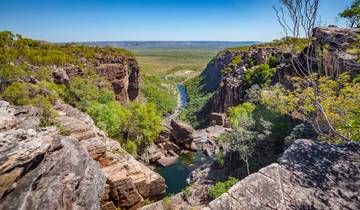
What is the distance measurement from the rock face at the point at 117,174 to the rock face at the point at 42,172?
694 cm

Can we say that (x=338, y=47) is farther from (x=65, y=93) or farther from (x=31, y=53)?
(x=31, y=53)

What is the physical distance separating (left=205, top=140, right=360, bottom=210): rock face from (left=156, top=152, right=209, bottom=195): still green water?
1066 inches

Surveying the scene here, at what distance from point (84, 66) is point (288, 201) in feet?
188

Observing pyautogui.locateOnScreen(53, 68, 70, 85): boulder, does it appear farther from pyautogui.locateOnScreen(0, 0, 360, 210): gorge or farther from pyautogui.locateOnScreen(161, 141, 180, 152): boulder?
pyautogui.locateOnScreen(161, 141, 180, 152): boulder

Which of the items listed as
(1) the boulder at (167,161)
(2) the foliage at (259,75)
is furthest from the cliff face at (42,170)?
(2) the foliage at (259,75)

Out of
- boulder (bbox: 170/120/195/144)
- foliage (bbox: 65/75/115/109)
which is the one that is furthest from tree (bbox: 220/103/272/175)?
foliage (bbox: 65/75/115/109)

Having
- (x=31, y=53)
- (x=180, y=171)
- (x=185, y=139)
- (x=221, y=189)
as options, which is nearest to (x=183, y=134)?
(x=185, y=139)

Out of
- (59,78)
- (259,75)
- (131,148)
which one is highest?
(59,78)

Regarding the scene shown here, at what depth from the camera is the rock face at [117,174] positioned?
781 inches

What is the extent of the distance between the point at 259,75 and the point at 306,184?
1969 inches

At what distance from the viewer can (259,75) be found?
5247 cm

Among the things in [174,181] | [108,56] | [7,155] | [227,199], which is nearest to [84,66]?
[108,56]

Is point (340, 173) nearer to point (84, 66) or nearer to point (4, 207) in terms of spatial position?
point (4, 207)

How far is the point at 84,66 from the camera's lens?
181 ft
